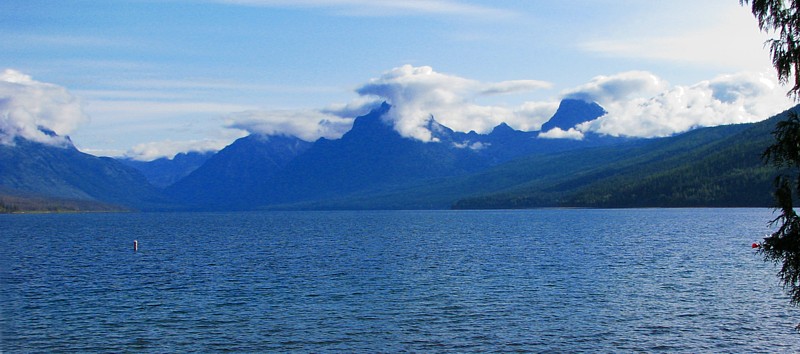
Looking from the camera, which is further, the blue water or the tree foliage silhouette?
the blue water

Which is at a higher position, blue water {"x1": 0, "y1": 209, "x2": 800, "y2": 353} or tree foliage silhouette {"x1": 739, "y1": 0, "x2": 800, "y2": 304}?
tree foliage silhouette {"x1": 739, "y1": 0, "x2": 800, "y2": 304}

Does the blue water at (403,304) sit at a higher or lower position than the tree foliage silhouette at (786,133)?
lower

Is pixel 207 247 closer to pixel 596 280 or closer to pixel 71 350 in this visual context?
pixel 596 280

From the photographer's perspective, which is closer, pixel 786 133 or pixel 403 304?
pixel 786 133

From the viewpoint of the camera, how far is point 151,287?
86.2 meters

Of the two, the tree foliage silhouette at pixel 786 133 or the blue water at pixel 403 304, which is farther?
the blue water at pixel 403 304

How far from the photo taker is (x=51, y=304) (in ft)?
237

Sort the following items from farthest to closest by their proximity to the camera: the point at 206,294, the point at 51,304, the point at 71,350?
1. the point at 206,294
2. the point at 51,304
3. the point at 71,350

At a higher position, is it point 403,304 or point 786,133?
point 786,133

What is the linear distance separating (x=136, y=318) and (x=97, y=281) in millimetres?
31649

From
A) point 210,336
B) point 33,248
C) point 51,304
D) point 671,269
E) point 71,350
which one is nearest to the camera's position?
point 71,350

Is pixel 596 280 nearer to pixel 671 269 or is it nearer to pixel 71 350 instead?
pixel 671 269

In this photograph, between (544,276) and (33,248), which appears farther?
(33,248)

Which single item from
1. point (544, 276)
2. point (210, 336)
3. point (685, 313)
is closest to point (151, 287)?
point (210, 336)
